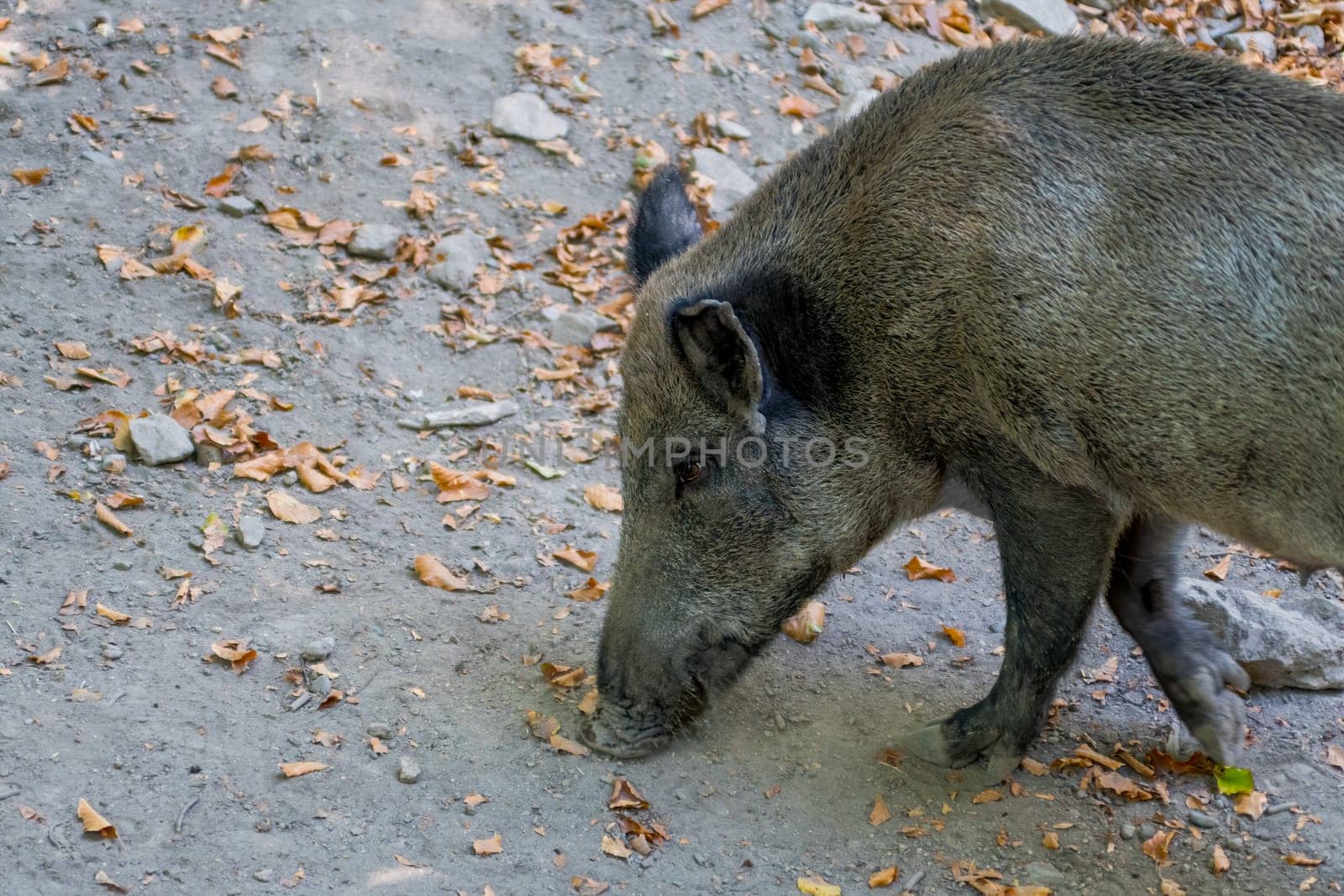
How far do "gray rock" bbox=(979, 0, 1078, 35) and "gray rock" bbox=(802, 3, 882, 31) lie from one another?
2.91 ft

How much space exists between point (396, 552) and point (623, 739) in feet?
4.70

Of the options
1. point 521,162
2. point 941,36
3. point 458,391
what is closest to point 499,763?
point 458,391

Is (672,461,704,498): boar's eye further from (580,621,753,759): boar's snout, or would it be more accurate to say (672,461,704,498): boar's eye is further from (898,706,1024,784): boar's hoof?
(898,706,1024,784): boar's hoof

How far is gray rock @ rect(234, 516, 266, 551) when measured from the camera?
201 inches

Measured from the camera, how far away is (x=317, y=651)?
15.2ft

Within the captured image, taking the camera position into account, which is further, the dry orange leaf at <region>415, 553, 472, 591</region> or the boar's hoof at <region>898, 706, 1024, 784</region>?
the dry orange leaf at <region>415, 553, 472, 591</region>

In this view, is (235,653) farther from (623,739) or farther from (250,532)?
(623,739)

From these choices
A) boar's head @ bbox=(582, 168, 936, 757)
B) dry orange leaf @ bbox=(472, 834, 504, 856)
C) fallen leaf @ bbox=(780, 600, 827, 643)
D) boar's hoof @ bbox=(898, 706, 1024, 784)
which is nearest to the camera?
dry orange leaf @ bbox=(472, 834, 504, 856)

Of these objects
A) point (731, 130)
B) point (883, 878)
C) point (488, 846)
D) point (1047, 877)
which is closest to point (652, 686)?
point (488, 846)

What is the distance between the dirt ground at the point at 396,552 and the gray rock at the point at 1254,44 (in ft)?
10.7

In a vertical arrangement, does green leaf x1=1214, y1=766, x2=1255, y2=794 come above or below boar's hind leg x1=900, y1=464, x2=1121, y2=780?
below

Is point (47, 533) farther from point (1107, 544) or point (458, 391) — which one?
point (1107, 544)

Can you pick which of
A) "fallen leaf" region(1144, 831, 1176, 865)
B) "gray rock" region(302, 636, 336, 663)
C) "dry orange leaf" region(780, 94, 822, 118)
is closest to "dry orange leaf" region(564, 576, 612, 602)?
"gray rock" region(302, 636, 336, 663)

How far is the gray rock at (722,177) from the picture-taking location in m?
7.61
